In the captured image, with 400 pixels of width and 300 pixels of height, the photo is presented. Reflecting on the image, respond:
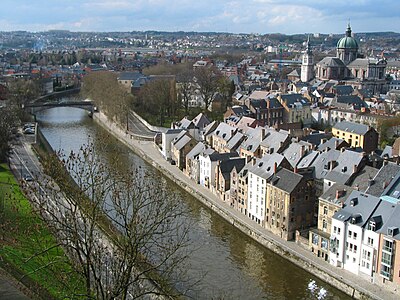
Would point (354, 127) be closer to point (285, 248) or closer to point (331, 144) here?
point (331, 144)

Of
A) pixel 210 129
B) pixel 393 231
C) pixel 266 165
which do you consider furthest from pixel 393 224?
pixel 210 129

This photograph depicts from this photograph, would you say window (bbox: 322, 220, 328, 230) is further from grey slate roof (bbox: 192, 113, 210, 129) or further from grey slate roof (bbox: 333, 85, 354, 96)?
grey slate roof (bbox: 333, 85, 354, 96)

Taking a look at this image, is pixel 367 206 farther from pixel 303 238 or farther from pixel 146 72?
pixel 146 72

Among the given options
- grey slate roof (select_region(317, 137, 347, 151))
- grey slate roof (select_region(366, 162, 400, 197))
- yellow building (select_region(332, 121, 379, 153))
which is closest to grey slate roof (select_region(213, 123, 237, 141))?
grey slate roof (select_region(317, 137, 347, 151))

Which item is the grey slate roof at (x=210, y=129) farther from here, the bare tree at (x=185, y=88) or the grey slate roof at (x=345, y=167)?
the bare tree at (x=185, y=88)

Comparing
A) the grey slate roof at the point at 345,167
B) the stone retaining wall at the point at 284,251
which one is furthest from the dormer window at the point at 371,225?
the grey slate roof at the point at 345,167
